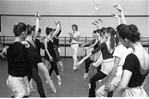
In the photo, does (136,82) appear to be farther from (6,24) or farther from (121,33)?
(6,24)

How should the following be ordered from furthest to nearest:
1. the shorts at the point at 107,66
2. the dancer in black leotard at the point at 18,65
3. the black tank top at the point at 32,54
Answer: the black tank top at the point at 32,54 → the shorts at the point at 107,66 → the dancer in black leotard at the point at 18,65

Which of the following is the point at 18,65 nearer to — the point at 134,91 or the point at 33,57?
the point at 33,57

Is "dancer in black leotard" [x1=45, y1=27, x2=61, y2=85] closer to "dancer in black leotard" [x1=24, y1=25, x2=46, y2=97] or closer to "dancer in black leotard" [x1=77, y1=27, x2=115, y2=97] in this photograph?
"dancer in black leotard" [x1=24, y1=25, x2=46, y2=97]

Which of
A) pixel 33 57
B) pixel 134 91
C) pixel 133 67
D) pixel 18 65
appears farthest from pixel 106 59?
pixel 133 67

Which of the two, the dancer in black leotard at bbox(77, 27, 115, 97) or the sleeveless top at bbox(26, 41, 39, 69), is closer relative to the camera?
the dancer in black leotard at bbox(77, 27, 115, 97)

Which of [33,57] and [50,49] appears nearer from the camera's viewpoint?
[33,57]

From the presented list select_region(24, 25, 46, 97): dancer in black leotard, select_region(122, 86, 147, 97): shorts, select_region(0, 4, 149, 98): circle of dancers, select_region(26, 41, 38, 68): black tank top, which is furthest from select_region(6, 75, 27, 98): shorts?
select_region(122, 86, 147, 97): shorts

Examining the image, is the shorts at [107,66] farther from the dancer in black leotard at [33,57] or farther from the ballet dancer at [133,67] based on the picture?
the ballet dancer at [133,67]

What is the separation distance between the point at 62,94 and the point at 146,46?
26.8 ft

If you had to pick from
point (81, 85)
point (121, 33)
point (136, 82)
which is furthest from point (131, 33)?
point (81, 85)

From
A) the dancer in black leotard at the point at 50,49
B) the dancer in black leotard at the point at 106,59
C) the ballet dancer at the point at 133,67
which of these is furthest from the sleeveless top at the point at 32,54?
the ballet dancer at the point at 133,67

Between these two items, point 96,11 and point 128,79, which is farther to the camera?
point 96,11

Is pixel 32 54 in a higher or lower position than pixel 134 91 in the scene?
higher

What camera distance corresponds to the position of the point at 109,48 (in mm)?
3465
